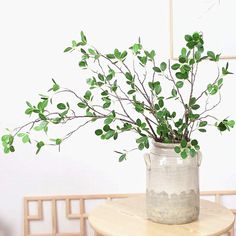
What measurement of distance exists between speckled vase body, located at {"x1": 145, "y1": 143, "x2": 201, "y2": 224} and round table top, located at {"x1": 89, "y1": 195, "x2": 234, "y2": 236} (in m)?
0.04

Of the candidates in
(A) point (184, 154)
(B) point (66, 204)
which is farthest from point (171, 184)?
(B) point (66, 204)

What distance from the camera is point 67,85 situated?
2010mm

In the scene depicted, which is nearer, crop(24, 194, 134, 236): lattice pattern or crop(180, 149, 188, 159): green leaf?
crop(180, 149, 188, 159): green leaf

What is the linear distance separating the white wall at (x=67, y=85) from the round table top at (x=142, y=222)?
284 mm

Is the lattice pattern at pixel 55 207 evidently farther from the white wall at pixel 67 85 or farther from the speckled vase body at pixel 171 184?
the speckled vase body at pixel 171 184

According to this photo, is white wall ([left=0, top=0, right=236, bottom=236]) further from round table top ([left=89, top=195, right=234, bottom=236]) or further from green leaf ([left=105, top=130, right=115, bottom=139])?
green leaf ([left=105, top=130, right=115, bottom=139])

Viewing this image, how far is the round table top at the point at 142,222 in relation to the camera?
1543 mm

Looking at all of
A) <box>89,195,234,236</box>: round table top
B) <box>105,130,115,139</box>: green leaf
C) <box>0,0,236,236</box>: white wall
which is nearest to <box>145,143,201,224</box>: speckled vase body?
<box>89,195,234,236</box>: round table top

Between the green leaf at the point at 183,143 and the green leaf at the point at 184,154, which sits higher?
the green leaf at the point at 183,143

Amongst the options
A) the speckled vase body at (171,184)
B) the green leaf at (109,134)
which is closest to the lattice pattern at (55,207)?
the speckled vase body at (171,184)

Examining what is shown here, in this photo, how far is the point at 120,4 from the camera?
2.00 m

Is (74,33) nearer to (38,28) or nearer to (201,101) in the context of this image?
(38,28)

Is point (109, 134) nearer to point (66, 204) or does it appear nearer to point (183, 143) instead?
point (183, 143)

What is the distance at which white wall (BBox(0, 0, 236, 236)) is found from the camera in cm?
200
